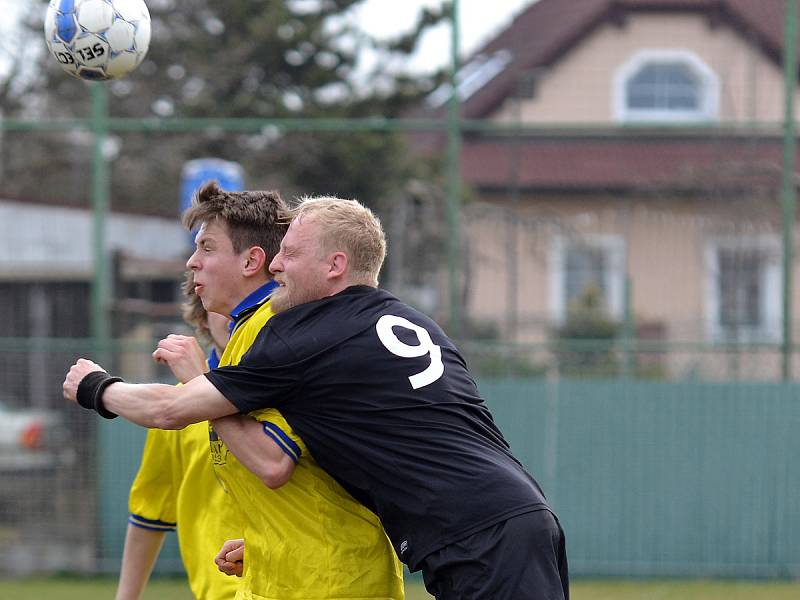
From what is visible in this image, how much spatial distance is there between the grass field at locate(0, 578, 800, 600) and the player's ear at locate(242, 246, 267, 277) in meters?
5.68

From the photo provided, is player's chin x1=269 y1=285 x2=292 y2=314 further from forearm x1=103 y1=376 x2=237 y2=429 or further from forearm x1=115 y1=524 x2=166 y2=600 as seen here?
forearm x1=115 y1=524 x2=166 y2=600

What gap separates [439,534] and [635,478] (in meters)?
6.54

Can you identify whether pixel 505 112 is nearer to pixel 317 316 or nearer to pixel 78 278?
pixel 78 278

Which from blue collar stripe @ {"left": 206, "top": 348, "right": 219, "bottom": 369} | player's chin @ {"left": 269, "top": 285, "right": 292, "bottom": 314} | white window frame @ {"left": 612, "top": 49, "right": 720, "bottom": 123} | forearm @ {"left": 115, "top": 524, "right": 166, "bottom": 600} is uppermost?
white window frame @ {"left": 612, "top": 49, "right": 720, "bottom": 123}

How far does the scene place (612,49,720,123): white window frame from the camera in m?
10.1

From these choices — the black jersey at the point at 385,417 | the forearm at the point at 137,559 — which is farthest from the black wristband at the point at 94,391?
the forearm at the point at 137,559

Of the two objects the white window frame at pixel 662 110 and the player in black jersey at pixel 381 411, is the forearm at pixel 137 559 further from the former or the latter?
the white window frame at pixel 662 110

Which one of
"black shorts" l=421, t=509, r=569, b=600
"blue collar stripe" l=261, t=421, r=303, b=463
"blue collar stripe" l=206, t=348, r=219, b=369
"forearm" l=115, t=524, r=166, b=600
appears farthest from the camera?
"forearm" l=115, t=524, r=166, b=600

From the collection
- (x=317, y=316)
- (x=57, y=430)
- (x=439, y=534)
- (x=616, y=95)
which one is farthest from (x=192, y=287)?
(x=616, y=95)

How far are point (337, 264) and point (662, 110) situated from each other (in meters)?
7.31

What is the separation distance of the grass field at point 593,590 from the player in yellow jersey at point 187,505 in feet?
15.5

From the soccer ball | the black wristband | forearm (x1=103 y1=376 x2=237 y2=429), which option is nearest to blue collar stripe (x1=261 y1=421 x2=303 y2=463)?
forearm (x1=103 y1=376 x2=237 y2=429)

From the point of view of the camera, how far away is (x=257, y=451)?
3.45 m

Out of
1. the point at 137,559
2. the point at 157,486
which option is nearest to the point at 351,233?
the point at 157,486
